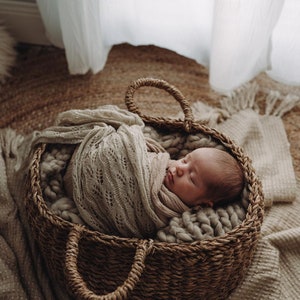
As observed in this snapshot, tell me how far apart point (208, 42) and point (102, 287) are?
2.57 ft

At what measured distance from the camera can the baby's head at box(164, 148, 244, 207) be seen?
2.96ft

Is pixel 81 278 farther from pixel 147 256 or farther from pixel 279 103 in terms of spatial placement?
pixel 279 103

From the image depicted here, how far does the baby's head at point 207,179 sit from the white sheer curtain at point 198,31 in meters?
0.42

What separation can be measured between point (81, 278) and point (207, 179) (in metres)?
0.31

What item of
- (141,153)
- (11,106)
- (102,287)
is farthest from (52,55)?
(102,287)

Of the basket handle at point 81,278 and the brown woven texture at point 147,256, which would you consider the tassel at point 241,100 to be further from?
the basket handle at point 81,278

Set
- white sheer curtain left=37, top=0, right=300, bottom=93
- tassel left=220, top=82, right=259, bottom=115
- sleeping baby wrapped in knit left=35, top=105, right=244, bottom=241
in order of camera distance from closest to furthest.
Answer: sleeping baby wrapped in knit left=35, top=105, right=244, bottom=241 → white sheer curtain left=37, top=0, right=300, bottom=93 → tassel left=220, top=82, right=259, bottom=115

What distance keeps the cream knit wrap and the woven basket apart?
0.21 ft

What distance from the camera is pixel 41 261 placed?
0.99 meters

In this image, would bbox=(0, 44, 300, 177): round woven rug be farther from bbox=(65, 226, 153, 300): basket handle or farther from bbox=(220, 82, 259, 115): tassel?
bbox=(65, 226, 153, 300): basket handle

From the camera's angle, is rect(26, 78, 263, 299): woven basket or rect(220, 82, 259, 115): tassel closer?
rect(26, 78, 263, 299): woven basket

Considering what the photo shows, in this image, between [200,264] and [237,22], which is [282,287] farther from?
[237,22]

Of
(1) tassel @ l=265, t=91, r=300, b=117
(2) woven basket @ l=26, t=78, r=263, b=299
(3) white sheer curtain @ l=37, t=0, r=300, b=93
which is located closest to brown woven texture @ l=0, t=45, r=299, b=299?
(2) woven basket @ l=26, t=78, r=263, b=299

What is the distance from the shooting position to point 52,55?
4.94 feet
